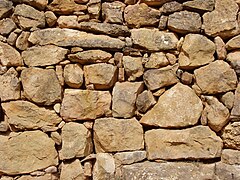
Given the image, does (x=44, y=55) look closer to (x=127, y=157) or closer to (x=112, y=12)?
(x=112, y=12)

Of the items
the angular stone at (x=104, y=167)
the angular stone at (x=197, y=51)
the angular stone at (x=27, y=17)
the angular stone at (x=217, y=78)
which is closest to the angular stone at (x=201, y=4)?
the angular stone at (x=197, y=51)

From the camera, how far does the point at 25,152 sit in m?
1.96

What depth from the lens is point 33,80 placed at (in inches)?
76.9

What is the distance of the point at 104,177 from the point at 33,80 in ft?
2.36

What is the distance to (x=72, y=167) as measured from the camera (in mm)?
1973

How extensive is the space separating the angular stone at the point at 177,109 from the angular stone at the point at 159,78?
0.16ft

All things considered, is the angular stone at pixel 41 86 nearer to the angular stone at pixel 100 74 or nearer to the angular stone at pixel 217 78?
the angular stone at pixel 100 74

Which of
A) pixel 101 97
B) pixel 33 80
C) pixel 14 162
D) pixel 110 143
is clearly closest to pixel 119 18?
pixel 101 97

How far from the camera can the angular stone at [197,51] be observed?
77.2 inches

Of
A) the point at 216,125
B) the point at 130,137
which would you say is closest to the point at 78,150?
the point at 130,137

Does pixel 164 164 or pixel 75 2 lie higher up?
pixel 75 2

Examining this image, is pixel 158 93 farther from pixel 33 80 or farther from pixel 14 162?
pixel 14 162

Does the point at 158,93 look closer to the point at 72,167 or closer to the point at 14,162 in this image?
the point at 72,167

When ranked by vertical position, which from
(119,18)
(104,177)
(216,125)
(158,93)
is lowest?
(104,177)
